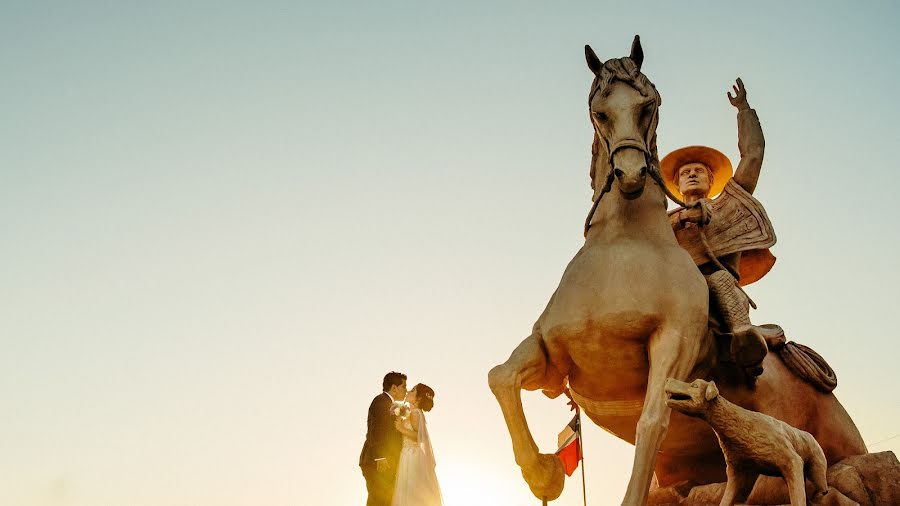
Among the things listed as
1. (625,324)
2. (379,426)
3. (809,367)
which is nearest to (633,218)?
(625,324)

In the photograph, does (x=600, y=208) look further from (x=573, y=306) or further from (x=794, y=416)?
(x=794, y=416)

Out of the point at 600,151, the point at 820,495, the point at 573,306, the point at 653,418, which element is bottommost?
the point at 820,495

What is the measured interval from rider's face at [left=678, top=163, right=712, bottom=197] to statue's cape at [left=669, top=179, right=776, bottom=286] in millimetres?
356

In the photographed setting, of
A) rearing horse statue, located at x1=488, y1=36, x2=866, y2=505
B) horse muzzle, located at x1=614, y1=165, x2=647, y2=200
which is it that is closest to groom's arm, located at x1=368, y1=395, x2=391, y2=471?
rearing horse statue, located at x1=488, y1=36, x2=866, y2=505

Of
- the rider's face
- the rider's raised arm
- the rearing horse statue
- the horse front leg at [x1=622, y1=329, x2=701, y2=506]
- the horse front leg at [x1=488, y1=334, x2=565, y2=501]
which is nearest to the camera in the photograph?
the horse front leg at [x1=622, y1=329, x2=701, y2=506]

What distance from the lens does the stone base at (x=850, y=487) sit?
581 cm

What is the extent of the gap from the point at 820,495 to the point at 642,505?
3.68 ft

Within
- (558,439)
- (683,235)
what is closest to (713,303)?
(683,235)

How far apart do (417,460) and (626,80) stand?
205 inches

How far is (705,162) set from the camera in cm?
760

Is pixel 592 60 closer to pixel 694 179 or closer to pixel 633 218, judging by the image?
pixel 633 218

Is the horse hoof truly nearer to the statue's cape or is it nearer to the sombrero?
the statue's cape

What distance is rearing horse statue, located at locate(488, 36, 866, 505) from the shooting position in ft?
17.7

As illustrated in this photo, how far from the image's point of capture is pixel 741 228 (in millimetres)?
6852
